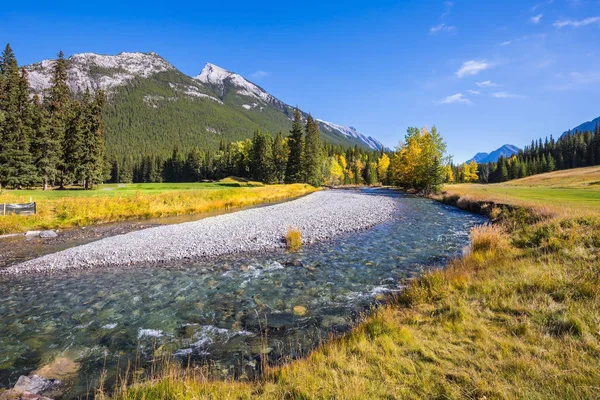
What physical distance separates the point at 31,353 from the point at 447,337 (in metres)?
9.39

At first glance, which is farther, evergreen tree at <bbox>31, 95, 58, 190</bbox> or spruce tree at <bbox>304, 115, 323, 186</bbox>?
spruce tree at <bbox>304, 115, 323, 186</bbox>

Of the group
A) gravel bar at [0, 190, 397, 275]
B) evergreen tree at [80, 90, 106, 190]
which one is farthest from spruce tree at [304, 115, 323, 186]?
gravel bar at [0, 190, 397, 275]

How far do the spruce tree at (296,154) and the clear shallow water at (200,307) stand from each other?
205 feet

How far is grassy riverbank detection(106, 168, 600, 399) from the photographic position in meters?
3.66

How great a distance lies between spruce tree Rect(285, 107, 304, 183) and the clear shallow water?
2465 inches

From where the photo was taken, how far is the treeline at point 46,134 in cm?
4312

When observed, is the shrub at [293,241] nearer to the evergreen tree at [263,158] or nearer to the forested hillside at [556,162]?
the evergreen tree at [263,158]

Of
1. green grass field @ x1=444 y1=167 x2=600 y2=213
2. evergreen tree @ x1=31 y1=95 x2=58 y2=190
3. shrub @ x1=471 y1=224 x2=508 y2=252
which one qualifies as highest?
evergreen tree @ x1=31 y1=95 x2=58 y2=190

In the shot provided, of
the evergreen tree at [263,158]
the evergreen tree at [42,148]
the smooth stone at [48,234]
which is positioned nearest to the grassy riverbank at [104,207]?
the smooth stone at [48,234]

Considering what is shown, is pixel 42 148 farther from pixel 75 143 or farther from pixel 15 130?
pixel 75 143

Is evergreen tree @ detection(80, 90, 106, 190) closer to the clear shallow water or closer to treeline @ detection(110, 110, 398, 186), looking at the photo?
treeline @ detection(110, 110, 398, 186)

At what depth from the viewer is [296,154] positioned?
75.3 m

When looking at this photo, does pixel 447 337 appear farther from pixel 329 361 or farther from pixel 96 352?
pixel 96 352

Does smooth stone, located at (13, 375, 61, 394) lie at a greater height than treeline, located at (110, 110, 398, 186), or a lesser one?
lesser
